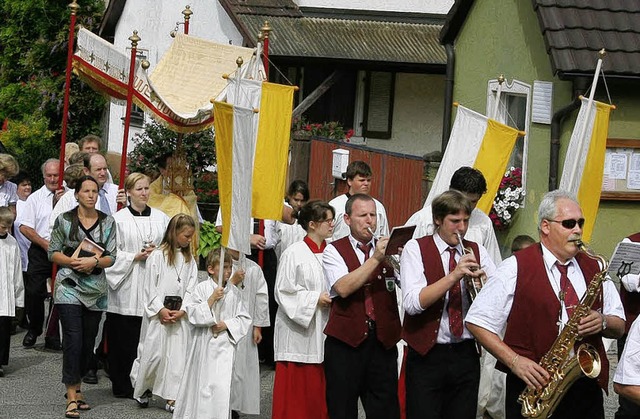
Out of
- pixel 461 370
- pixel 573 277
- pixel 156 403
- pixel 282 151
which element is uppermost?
pixel 282 151

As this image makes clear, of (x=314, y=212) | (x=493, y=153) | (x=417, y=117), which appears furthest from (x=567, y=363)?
(x=417, y=117)

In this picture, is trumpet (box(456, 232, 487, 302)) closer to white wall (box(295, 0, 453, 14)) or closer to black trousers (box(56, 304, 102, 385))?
black trousers (box(56, 304, 102, 385))

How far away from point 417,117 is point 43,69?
9825mm

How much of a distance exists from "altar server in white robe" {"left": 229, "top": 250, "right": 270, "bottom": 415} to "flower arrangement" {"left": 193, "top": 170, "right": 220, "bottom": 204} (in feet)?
42.7

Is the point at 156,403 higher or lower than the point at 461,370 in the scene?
lower

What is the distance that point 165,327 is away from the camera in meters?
12.0

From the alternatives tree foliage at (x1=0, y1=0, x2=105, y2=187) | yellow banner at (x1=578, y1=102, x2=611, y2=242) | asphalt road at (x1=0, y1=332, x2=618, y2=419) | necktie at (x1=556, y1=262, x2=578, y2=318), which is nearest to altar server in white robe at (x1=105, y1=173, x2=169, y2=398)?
asphalt road at (x1=0, y1=332, x2=618, y2=419)

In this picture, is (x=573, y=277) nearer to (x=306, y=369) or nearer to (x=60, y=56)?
(x=306, y=369)

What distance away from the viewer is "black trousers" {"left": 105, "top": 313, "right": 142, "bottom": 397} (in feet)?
40.7

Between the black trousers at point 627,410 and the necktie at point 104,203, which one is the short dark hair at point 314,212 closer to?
the black trousers at point 627,410

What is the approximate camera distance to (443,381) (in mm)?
8555

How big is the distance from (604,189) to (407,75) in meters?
11.0

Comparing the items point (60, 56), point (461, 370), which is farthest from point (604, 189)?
point (60, 56)

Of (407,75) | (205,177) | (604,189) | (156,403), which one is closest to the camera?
(156,403)
